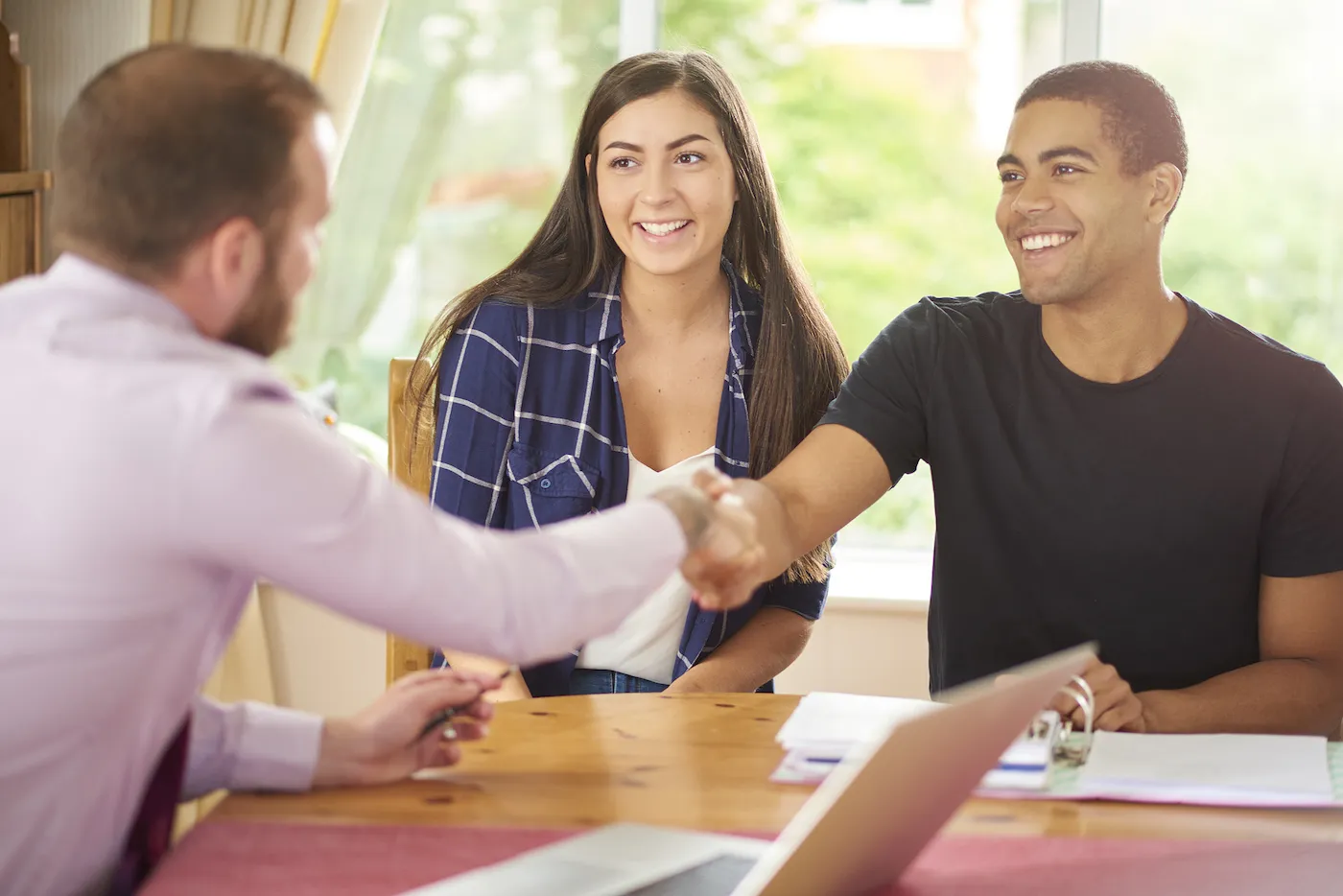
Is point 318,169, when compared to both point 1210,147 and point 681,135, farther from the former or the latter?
point 1210,147

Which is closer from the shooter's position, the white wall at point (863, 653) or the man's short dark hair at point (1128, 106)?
the man's short dark hair at point (1128, 106)

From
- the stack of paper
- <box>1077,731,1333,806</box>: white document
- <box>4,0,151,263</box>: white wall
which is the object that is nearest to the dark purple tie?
the stack of paper

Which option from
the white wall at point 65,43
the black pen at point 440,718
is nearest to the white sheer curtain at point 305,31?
the white wall at point 65,43

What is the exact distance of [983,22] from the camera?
3.44 metres

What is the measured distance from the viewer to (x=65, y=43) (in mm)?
3146

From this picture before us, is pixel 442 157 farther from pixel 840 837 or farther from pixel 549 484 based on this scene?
pixel 840 837

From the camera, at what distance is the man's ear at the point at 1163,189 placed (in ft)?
6.53

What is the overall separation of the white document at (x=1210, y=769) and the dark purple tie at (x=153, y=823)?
748 millimetres

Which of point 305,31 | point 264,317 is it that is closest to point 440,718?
point 264,317

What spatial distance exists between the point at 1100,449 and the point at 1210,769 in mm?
671

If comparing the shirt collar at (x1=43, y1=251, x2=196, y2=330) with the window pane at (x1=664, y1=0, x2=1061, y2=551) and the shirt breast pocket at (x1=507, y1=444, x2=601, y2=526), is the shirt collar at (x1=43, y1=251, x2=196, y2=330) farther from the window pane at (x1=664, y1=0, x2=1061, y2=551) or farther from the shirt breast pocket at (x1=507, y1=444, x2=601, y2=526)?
the window pane at (x1=664, y1=0, x2=1061, y2=551)

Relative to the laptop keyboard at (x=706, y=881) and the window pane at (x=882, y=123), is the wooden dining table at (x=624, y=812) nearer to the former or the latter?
the laptop keyboard at (x=706, y=881)

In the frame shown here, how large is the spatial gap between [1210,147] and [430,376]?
2064mm

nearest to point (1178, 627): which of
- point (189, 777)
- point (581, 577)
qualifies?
point (581, 577)
